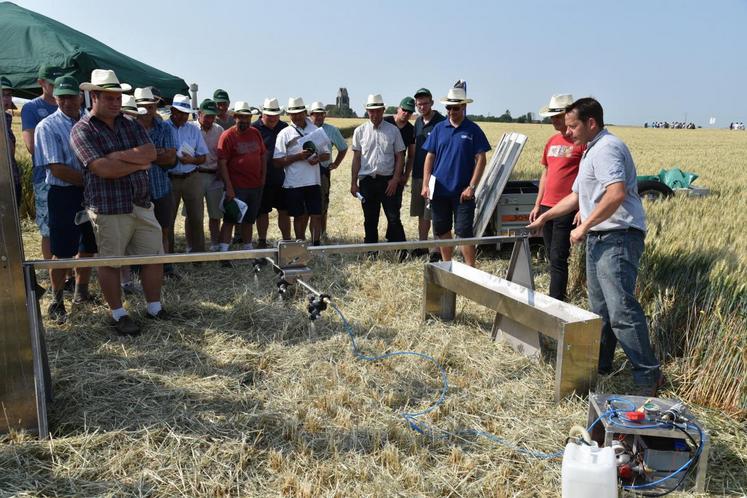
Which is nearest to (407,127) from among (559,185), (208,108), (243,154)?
(243,154)

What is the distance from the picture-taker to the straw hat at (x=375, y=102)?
7.76 meters

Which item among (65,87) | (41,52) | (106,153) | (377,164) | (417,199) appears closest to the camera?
(106,153)

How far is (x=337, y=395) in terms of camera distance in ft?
13.4

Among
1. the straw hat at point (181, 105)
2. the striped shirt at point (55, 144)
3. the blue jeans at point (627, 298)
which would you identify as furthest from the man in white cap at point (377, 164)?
the blue jeans at point (627, 298)

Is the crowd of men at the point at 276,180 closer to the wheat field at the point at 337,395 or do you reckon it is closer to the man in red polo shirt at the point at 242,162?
the man in red polo shirt at the point at 242,162

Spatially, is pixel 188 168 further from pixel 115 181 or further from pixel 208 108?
pixel 115 181

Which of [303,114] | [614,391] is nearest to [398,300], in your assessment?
[614,391]

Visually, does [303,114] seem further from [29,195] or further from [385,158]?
[29,195]

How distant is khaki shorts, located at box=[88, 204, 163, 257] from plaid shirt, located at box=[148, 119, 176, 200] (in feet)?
3.93

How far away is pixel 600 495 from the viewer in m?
2.93

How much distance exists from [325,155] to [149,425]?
455 cm

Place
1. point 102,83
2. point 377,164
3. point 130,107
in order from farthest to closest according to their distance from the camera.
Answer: point 377,164
point 130,107
point 102,83

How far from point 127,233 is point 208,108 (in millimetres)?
2754

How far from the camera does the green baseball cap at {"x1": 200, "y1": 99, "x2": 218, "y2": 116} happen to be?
291 inches
